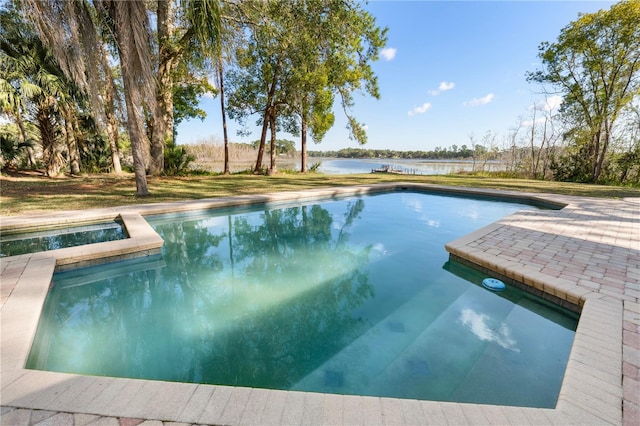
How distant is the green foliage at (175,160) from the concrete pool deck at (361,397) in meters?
10.3

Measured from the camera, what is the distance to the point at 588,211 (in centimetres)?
718

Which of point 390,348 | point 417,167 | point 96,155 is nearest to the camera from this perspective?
point 390,348

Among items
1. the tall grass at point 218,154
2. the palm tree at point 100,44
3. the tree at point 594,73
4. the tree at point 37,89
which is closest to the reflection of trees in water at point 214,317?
the palm tree at point 100,44

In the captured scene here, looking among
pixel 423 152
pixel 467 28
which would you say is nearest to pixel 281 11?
pixel 467 28

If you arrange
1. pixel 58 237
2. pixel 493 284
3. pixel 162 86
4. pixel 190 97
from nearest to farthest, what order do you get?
pixel 493 284, pixel 58 237, pixel 162 86, pixel 190 97

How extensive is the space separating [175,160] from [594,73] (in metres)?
23.8

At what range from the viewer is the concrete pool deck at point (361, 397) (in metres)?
1.48

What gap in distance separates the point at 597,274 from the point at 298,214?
6.39 meters

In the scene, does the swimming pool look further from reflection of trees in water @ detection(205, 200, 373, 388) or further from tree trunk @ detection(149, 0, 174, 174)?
tree trunk @ detection(149, 0, 174, 174)

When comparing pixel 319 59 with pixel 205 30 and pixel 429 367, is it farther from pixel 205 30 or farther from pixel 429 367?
pixel 429 367

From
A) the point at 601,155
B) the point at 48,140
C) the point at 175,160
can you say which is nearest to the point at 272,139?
the point at 175,160

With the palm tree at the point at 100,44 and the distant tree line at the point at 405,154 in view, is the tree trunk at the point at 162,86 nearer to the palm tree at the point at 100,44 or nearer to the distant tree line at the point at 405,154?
the palm tree at the point at 100,44

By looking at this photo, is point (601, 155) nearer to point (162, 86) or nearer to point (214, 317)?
point (214, 317)

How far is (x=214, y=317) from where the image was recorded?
3.13 m
